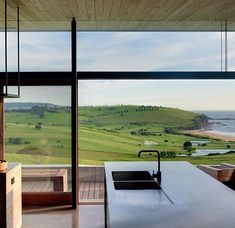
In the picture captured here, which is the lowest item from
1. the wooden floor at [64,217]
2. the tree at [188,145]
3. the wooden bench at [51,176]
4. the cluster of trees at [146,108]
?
the wooden floor at [64,217]

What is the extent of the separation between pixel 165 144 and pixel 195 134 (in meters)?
0.52

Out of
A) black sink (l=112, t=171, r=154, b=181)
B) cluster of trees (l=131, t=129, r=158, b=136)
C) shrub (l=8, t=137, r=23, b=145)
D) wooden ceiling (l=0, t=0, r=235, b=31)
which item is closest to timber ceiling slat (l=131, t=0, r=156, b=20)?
wooden ceiling (l=0, t=0, r=235, b=31)

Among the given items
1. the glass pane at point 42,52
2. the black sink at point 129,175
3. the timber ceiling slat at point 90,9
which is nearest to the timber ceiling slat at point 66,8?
the timber ceiling slat at point 90,9

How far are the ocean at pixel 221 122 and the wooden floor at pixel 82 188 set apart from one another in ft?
6.74

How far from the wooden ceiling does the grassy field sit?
1321mm

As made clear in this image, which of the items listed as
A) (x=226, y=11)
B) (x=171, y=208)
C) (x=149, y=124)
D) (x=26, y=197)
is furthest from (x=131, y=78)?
(x=171, y=208)

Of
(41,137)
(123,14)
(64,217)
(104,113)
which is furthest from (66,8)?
(64,217)

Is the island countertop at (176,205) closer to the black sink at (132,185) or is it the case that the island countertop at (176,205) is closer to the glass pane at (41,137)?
the black sink at (132,185)

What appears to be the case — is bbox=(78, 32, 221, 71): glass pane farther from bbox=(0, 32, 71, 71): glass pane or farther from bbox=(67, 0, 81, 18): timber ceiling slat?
bbox=(67, 0, 81, 18): timber ceiling slat

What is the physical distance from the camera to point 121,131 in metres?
5.95

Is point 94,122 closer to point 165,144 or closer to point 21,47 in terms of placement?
point 165,144

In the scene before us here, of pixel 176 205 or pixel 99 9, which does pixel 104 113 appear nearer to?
pixel 99 9

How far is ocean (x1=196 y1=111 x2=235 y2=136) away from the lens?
585cm

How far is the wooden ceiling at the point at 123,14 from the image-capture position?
429 centimetres
